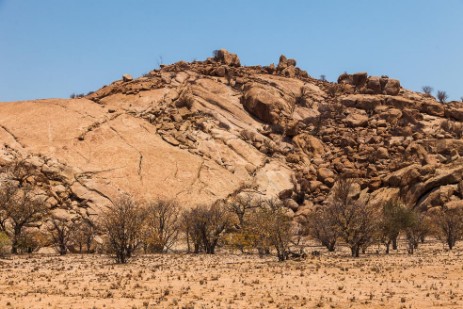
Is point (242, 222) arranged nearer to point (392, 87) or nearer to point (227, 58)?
point (392, 87)

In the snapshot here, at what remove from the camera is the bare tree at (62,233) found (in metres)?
42.0

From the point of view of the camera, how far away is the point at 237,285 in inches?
872

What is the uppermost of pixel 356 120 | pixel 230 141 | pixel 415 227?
pixel 356 120

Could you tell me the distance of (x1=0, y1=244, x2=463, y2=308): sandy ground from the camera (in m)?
18.2

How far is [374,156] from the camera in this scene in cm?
7119

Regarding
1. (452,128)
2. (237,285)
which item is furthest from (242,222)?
(452,128)


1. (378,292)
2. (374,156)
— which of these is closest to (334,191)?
(374,156)

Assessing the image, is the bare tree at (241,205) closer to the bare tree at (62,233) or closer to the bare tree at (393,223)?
the bare tree at (393,223)

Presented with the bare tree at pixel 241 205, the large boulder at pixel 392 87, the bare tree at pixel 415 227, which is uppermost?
the large boulder at pixel 392 87

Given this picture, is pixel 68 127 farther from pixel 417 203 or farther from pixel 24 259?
pixel 417 203

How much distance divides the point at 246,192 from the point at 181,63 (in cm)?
3807

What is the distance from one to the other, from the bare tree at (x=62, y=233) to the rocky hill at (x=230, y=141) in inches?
94.9

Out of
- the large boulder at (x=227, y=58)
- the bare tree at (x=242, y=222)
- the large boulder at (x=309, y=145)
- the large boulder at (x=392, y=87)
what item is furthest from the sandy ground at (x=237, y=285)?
the large boulder at (x=227, y=58)

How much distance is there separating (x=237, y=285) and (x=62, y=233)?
24179 millimetres
